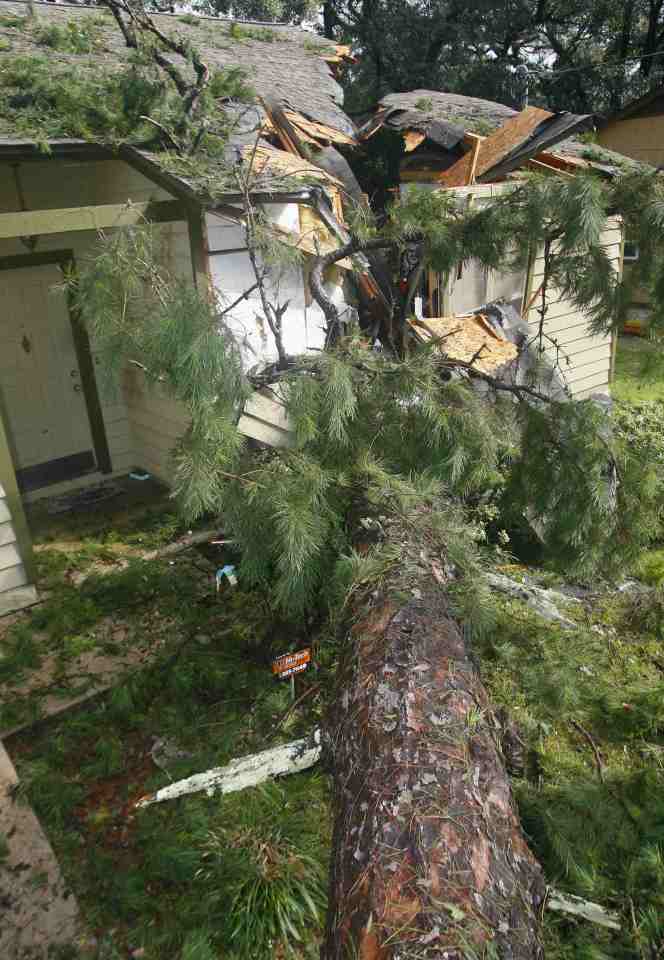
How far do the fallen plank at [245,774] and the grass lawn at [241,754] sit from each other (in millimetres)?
84

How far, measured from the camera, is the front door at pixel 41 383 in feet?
20.5

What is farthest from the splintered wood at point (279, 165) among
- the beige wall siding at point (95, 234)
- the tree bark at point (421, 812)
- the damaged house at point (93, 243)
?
the tree bark at point (421, 812)

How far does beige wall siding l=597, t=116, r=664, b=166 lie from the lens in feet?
44.0

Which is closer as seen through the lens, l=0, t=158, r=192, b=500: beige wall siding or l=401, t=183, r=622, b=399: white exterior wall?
l=0, t=158, r=192, b=500: beige wall siding

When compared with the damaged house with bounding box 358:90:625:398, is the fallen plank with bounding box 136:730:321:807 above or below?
below

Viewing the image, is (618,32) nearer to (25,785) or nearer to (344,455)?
(344,455)

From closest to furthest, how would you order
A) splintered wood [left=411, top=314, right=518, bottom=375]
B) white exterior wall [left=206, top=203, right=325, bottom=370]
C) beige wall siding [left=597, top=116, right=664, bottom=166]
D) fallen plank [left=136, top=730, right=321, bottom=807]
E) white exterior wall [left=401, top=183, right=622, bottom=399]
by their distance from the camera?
1. fallen plank [left=136, top=730, right=321, bottom=807]
2. white exterior wall [left=206, top=203, right=325, bottom=370]
3. splintered wood [left=411, top=314, right=518, bottom=375]
4. white exterior wall [left=401, top=183, right=622, bottom=399]
5. beige wall siding [left=597, top=116, right=664, bottom=166]

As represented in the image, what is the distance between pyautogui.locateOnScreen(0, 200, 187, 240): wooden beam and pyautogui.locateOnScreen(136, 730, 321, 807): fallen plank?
308 cm

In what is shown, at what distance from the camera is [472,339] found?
6.86 meters

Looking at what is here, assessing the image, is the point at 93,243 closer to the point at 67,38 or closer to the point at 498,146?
the point at 67,38

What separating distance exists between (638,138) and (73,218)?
43.8ft

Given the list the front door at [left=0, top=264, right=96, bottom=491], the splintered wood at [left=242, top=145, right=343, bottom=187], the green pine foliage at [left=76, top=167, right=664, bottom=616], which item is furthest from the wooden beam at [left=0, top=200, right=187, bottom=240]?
the front door at [left=0, top=264, right=96, bottom=491]

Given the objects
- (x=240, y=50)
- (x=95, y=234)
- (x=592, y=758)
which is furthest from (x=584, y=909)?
(x=240, y=50)

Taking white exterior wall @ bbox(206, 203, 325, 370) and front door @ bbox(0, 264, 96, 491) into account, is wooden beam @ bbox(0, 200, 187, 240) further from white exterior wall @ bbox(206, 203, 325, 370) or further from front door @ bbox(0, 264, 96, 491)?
front door @ bbox(0, 264, 96, 491)
